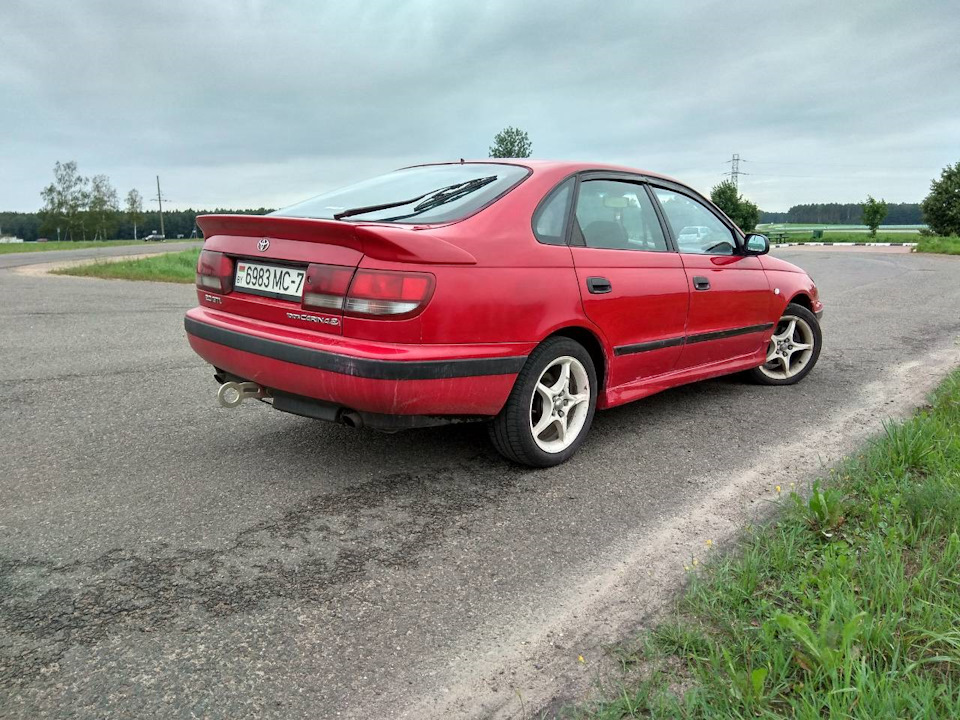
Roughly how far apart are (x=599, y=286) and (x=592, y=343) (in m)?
0.30

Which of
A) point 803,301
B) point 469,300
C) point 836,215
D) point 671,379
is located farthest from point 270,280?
point 836,215

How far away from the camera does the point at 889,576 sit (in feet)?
7.18

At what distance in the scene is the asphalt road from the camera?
1.95 metres

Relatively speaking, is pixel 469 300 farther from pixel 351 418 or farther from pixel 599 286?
pixel 599 286

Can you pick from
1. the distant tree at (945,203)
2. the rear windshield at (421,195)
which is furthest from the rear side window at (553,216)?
the distant tree at (945,203)

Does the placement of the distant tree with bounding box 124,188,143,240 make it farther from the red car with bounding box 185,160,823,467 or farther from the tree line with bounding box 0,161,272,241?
the red car with bounding box 185,160,823,467

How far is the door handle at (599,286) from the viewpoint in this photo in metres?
3.55

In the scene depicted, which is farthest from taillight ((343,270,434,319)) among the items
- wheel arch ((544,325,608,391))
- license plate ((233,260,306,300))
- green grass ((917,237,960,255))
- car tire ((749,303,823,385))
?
green grass ((917,237,960,255))

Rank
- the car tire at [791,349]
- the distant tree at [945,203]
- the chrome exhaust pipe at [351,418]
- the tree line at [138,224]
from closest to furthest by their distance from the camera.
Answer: the chrome exhaust pipe at [351,418], the car tire at [791,349], the distant tree at [945,203], the tree line at [138,224]

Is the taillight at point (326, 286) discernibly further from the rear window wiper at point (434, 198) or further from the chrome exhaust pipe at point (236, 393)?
the chrome exhaust pipe at point (236, 393)

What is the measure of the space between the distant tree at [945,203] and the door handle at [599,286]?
1675 inches

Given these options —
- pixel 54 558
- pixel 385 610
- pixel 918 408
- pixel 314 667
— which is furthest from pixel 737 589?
pixel 918 408

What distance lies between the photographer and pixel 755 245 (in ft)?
15.7

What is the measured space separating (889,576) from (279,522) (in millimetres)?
2153
